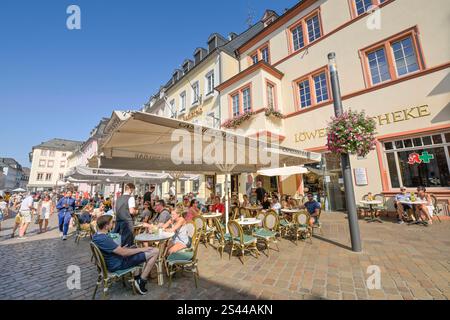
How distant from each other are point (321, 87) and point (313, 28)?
3724 mm

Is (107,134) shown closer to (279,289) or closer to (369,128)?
(279,289)

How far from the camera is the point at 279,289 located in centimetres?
321

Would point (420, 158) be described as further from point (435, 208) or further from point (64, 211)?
point (64, 211)

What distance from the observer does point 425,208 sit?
22.8 ft

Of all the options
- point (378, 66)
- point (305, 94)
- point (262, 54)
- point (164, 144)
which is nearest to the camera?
point (164, 144)

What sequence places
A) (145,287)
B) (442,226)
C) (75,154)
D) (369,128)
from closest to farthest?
1. (145,287)
2. (369,128)
3. (442,226)
4. (75,154)

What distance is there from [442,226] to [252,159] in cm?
654

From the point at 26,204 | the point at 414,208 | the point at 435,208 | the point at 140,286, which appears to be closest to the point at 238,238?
the point at 140,286

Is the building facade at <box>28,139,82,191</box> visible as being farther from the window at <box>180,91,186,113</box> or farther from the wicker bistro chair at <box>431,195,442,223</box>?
the wicker bistro chair at <box>431,195,442,223</box>

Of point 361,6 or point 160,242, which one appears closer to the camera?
point 160,242

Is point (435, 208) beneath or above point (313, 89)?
beneath

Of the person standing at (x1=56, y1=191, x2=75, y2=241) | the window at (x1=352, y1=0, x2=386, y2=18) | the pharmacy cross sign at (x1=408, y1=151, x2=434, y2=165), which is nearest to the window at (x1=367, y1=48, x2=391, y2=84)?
the window at (x1=352, y1=0, x2=386, y2=18)
